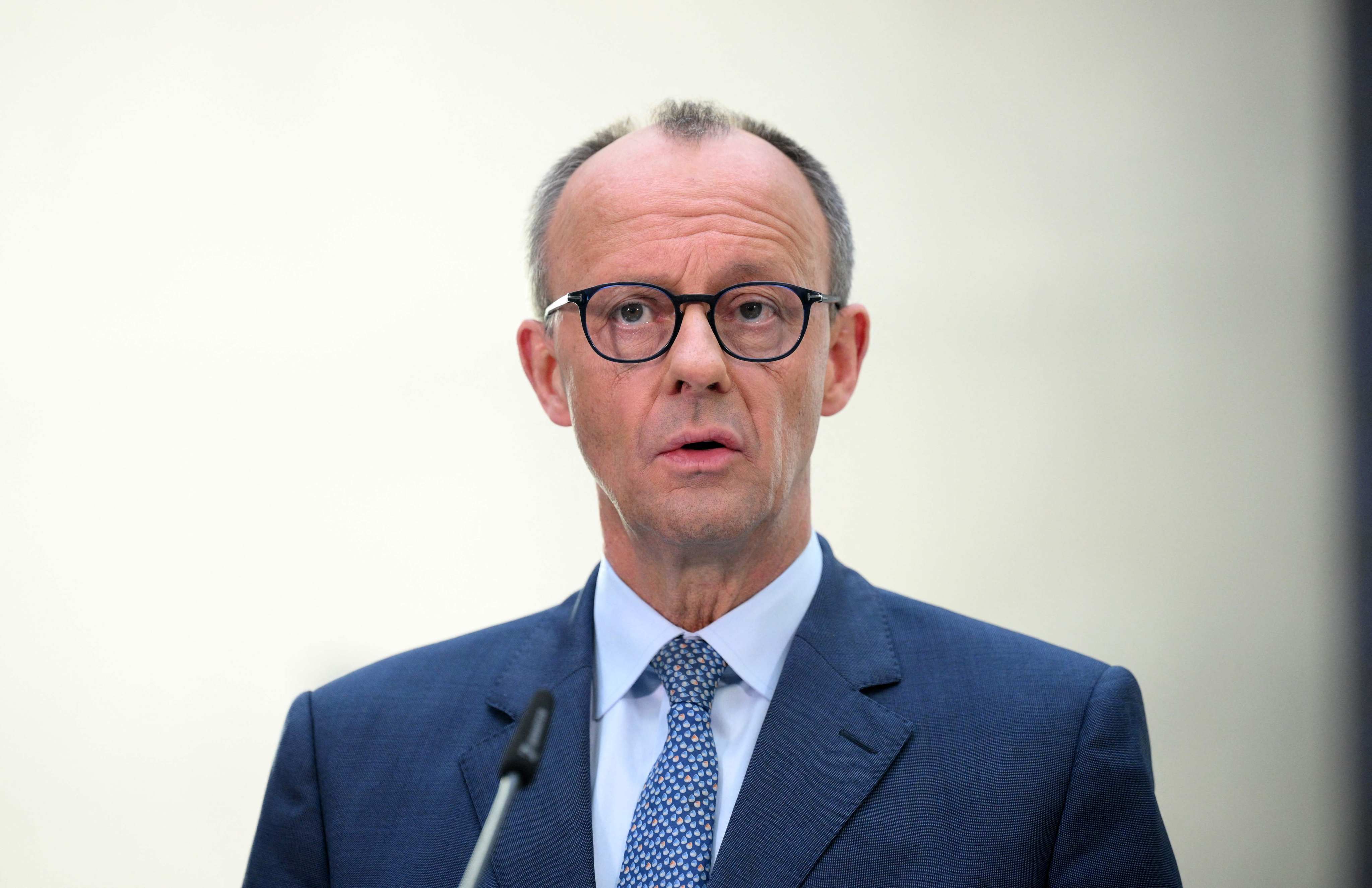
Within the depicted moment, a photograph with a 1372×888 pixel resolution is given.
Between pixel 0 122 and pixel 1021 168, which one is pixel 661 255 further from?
pixel 0 122

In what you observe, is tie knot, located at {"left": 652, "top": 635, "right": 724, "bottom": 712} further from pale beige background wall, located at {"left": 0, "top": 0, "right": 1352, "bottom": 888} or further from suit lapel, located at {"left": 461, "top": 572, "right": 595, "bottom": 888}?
pale beige background wall, located at {"left": 0, "top": 0, "right": 1352, "bottom": 888}

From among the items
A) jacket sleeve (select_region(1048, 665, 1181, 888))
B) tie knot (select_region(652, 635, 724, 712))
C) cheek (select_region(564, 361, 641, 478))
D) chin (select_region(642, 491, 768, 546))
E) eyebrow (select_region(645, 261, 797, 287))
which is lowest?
jacket sleeve (select_region(1048, 665, 1181, 888))

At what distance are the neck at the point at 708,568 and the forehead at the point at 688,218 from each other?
0.33m

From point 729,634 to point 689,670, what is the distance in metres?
0.07

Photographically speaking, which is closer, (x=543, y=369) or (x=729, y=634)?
(x=729, y=634)

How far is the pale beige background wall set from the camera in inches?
92.0

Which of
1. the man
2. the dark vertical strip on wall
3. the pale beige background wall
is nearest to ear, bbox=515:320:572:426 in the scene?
the man

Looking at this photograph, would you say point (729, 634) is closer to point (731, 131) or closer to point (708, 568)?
point (708, 568)

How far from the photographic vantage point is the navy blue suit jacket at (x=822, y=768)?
1321 millimetres

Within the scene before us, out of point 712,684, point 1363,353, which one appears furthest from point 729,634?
point 1363,353

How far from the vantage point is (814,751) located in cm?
139

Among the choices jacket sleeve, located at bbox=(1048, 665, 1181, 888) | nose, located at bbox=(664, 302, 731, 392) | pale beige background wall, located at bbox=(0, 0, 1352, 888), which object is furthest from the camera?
pale beige background wall, located at bbox=(0, 0, 1352, 888)

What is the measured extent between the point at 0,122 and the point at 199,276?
0.52 m

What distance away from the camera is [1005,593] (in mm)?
2469
